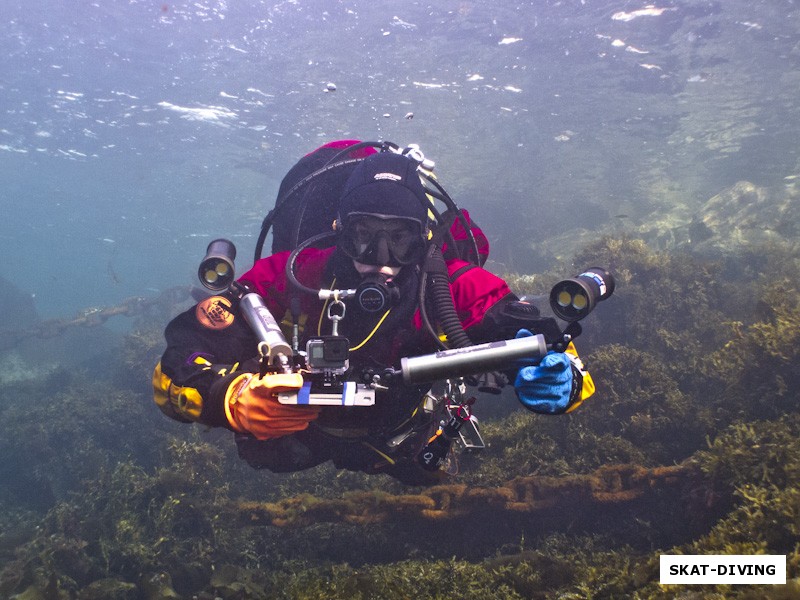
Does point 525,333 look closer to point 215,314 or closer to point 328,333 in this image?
point 328,333

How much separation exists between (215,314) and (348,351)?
1338mm

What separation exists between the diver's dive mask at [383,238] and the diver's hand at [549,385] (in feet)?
4.48

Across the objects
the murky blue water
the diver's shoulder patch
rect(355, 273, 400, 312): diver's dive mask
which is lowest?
the diver's shoulder patch

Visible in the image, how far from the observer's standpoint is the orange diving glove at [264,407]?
233 centimetres

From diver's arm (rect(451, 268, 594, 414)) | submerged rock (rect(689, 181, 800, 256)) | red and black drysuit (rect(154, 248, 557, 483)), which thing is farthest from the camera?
submerged rock (rect(689, 181, 800, 256))

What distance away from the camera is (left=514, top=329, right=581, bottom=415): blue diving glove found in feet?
7.90

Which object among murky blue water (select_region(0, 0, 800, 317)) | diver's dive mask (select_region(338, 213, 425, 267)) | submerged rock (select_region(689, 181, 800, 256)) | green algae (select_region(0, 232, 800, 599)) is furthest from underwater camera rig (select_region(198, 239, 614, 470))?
submerged rock (select_region(689, 181, 800, 256))

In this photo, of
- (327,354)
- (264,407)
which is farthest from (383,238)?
(264,407)

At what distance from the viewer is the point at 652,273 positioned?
36.1ft

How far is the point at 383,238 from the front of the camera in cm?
333

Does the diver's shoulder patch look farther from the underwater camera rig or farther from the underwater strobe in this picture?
the underwater strobe

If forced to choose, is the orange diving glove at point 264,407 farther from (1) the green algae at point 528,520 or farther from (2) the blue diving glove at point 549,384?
(1) the green algae at point 528,520

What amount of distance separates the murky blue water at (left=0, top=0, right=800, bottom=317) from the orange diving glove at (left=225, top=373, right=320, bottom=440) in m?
15.9

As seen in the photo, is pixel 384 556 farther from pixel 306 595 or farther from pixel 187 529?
pixel 187 529
